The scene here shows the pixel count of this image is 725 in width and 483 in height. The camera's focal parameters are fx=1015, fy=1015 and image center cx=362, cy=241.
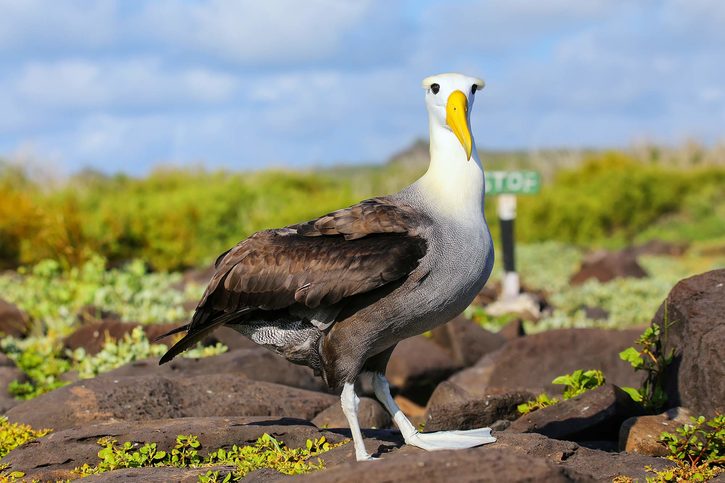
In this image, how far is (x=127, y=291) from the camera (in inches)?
468

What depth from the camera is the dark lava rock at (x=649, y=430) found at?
555cm

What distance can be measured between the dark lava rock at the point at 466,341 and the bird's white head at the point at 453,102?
4.61 metres

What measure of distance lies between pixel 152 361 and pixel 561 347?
3.30 metres

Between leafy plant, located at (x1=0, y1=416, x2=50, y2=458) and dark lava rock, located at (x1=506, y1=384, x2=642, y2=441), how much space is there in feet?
9.42


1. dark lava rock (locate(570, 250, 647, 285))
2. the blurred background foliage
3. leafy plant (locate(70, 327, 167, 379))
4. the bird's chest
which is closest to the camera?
the bird's chest

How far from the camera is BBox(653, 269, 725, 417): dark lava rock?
571cm

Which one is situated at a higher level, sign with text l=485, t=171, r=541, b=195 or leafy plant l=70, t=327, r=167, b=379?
sign with text l=485, t=171, r=541, b=195

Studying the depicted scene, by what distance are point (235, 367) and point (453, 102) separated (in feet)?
11.2

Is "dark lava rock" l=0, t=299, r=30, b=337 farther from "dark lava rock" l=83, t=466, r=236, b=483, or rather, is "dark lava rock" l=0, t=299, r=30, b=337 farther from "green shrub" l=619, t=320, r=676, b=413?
"green shrub" l=619, t=320, r=676, b=413

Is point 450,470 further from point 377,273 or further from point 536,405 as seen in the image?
point 536,405

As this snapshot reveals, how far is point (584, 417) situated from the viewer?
6012 millimetres

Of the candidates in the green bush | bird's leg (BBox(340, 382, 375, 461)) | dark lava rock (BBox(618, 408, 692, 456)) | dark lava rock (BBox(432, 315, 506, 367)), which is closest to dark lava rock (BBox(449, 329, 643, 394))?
dark lava rock (BBox(432, 315, 506, 367))

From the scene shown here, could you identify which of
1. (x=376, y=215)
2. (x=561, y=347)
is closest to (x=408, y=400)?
(x=561, y=347)

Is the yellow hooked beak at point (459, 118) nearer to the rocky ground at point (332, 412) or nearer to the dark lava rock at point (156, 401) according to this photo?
the rocky ground at point (332, 412)
